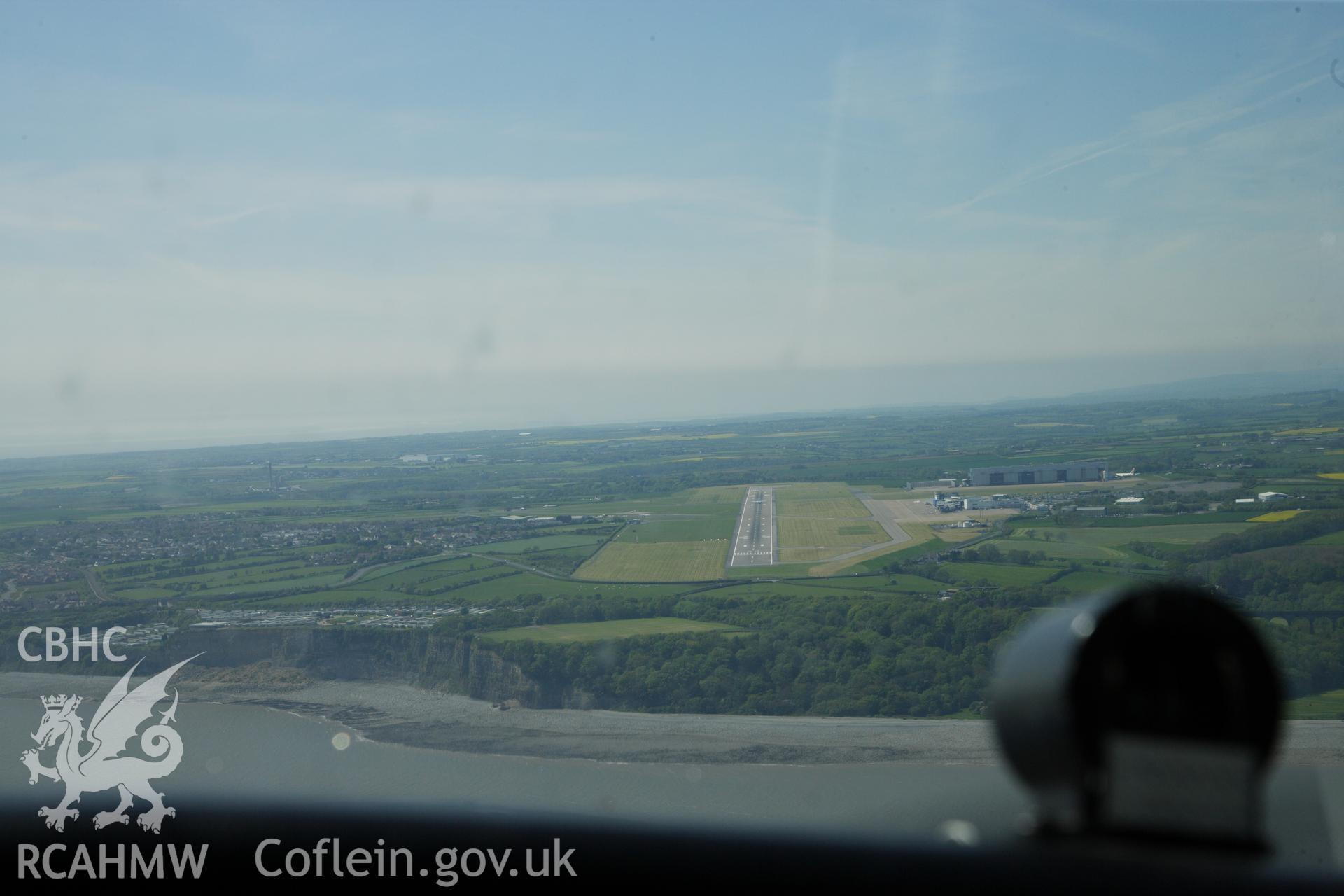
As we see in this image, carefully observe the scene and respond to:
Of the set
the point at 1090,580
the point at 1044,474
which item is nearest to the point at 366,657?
the point at 1090,580

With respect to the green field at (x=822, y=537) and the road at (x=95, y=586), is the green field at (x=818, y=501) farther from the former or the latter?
the road at (x=95, y=586)

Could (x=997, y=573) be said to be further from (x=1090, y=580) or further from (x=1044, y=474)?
(x=1044, y=474)

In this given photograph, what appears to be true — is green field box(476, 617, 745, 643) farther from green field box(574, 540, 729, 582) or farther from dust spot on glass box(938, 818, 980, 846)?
dust spot on glass box(938, 818, 980, 846)

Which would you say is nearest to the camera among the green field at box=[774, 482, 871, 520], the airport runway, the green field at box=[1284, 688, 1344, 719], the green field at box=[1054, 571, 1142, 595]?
the green field at box=[1284, 688, 1344, 719]

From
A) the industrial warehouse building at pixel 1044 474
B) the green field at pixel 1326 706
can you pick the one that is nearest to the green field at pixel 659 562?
the industrial warehouse building at pixel 1044 474

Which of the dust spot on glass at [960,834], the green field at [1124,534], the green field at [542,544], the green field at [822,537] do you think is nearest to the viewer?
the dust spot on glass at [960,834]

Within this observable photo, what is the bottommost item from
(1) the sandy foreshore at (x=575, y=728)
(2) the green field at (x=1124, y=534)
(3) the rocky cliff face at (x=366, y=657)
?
(1) the sandy foreshore at (x=575, y=728)

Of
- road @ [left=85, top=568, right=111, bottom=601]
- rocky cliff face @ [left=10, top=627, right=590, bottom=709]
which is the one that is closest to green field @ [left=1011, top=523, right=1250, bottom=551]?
rocky cliff face @ [left=10, top=627, right=590, bottom=709]
